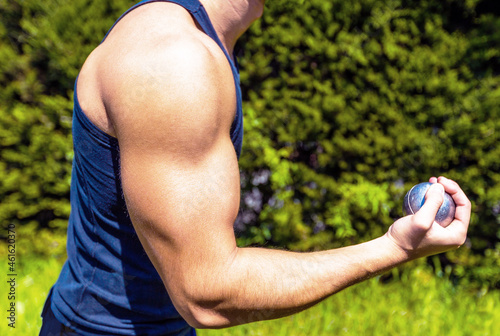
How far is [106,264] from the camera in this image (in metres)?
1.53

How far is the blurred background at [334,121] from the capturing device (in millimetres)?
3762

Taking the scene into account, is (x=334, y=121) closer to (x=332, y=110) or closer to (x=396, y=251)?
(x=332, y=110)

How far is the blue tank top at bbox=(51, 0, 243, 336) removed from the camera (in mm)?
1418

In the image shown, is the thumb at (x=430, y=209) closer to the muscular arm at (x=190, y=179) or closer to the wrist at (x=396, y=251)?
the wrist at (x=396, y=251)

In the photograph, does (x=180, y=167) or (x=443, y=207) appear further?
(x=443, y=207)

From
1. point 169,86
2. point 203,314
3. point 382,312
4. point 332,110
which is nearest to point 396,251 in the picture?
point 203,314

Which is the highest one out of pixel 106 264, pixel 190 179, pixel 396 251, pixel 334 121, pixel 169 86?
pixel 169 86

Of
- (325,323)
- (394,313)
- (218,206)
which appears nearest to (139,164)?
(218,206)

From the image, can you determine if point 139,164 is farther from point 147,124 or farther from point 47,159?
point 47,159

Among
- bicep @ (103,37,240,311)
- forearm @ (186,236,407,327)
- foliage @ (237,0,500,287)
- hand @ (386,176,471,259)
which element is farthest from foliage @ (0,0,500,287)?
bicep @ (103,37,240,311)

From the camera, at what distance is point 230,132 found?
1335mm

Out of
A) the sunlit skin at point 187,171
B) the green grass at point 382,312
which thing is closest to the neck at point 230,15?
the sunlit skin at point 187,171

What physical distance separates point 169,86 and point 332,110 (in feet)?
9.73

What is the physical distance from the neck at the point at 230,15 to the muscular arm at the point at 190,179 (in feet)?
1.27
